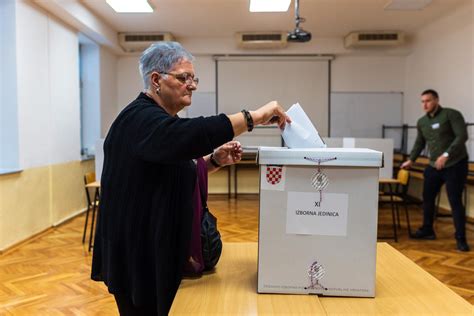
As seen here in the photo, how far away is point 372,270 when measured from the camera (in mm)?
1000

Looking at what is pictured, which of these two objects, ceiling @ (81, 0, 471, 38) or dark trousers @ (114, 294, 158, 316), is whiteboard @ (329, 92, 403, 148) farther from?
dark trousers @ (114, 294, 158, 316)

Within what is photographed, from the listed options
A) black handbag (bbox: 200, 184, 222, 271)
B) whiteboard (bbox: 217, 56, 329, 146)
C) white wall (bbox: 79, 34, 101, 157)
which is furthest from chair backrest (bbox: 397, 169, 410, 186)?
white wall (bbox: 79, 34, 101, 157)

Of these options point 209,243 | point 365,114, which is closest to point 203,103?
point 365,114

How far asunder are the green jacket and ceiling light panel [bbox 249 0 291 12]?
2.12m

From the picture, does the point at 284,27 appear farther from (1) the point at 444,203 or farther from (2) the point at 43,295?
(2) the point at 43,295

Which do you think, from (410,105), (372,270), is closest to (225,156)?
(372,270)

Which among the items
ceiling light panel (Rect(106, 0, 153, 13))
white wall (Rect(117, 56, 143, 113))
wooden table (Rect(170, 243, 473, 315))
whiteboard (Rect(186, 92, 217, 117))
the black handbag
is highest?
ceiling light panel (Rect(106, 0, 153, 13))

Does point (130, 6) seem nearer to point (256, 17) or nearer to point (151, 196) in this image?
point (256, 17)

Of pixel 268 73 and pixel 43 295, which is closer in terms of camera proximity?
pixel 43 295

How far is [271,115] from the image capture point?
100 cm

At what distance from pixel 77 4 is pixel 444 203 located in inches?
210

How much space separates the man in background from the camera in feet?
12.3

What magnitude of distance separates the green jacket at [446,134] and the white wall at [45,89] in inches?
155

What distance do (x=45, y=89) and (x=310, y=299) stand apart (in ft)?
14.0
